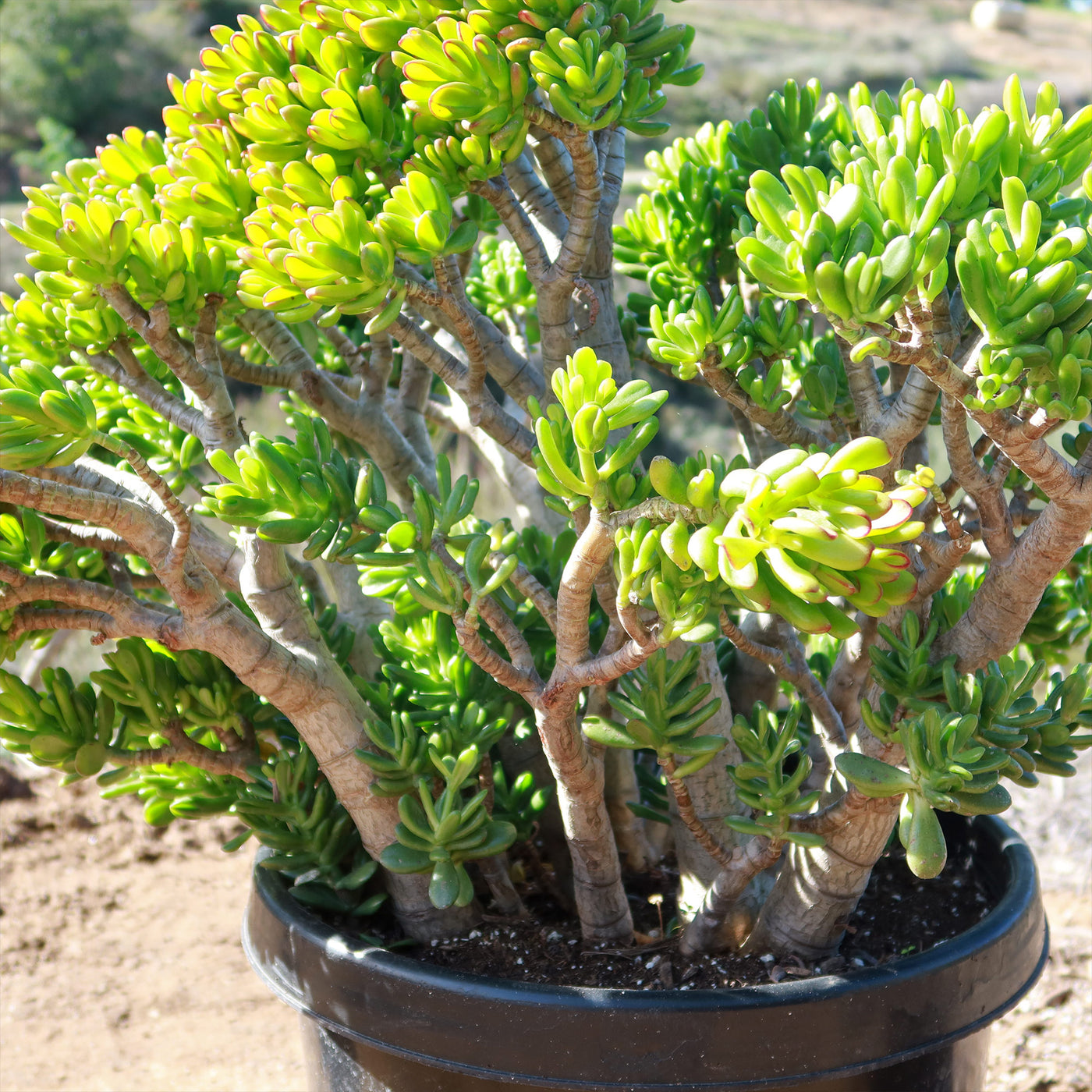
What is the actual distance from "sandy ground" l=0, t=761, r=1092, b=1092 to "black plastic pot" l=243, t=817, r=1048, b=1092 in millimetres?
669

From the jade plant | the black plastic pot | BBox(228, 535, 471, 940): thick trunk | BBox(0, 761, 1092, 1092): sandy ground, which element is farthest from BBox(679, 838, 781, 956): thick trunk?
BBox(0, 761, 1092, 1092): sandy ground

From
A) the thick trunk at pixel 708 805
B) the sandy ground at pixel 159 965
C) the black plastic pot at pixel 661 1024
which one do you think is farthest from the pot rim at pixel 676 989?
the sandy ground at pixel 159 965

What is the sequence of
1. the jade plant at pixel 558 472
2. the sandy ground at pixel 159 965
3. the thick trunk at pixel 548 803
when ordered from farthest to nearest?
the sandy ground at pixel 159 965 → the thick trunk at pixel 548 803 → the jade plant at pixel 558 472

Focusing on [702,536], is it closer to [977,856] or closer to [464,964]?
[464,964]

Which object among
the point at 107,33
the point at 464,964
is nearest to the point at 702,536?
the point at 464,964

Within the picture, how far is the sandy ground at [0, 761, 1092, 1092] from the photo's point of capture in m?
1.40

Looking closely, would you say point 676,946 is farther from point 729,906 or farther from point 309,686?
point 309,686

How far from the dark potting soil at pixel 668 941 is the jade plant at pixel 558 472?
0.9 inches

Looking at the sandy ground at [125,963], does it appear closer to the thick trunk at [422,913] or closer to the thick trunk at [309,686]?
the thick trunk at [422,913]

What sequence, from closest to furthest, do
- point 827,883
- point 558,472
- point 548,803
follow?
point 558,472 < point 827,883 < point 548,803

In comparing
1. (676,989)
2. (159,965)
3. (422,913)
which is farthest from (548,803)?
(159,965)

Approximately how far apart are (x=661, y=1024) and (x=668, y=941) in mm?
205

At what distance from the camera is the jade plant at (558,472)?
21.8 inches

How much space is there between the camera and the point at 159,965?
167 cm
